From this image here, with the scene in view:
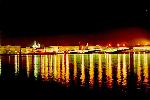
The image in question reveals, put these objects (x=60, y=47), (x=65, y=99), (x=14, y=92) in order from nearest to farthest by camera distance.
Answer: (x=65, y=99)
(x=14, y=92)
(x=60, y=47)

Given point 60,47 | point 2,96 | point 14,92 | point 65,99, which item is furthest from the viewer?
point 60,47

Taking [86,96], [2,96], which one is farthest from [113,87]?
[2,96]

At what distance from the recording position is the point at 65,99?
17.8 meters

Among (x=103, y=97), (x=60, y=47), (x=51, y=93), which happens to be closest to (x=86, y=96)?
(x=103, y=97)

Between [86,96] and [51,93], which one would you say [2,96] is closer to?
[51,93]

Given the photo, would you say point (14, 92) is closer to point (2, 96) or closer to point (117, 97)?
point (2, 96)

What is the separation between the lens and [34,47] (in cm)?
12612

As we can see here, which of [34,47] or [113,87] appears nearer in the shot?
[113,87]

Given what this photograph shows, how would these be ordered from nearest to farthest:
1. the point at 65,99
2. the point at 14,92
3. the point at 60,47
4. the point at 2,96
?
the point at 65,99 → the point at 2,96 → the point at 14,92 → the point at 60,47

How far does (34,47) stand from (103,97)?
10893 centimetres

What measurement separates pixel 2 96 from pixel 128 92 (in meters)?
6.47

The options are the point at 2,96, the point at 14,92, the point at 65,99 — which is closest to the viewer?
the point at 65,99

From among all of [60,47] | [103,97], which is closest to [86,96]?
[103,97]

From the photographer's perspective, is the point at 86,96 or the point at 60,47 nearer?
the point at 86,96
